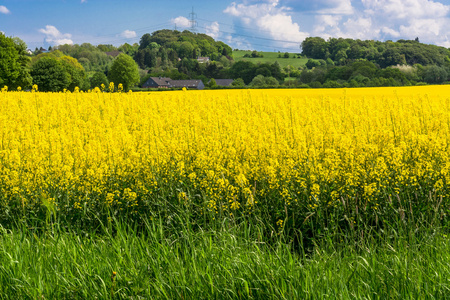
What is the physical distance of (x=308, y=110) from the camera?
10.9m

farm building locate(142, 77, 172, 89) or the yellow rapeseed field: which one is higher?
farm building locate(142, 77, 172, 89)

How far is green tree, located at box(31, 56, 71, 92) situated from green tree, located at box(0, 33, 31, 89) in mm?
5057

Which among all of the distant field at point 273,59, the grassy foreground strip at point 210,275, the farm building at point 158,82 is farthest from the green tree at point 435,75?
the farm building at point 158,82

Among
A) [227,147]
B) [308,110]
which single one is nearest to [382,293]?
[227,147]

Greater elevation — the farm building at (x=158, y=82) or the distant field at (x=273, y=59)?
the distant field at (x=273, y=59)

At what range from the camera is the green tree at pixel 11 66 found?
4666cm

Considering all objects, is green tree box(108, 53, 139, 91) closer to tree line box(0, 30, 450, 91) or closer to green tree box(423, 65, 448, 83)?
tree line box(0, 30, 450, 91)

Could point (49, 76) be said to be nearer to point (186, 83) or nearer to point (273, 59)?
point (186, 83)

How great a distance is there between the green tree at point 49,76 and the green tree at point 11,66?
506 centimetres

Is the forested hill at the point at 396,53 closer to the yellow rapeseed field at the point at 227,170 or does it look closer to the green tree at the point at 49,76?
the green tree at the point at 49,76

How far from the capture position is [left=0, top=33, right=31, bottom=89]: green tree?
46.7 m

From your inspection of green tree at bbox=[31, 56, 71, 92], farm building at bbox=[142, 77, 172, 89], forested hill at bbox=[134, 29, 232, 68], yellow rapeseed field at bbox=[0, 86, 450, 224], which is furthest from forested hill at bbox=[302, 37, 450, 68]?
yellow rapeseed field at bbox=[0, 86, 450, 224]

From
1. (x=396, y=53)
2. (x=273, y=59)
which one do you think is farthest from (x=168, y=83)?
(x=396, y=53)

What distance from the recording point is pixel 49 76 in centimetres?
5828
